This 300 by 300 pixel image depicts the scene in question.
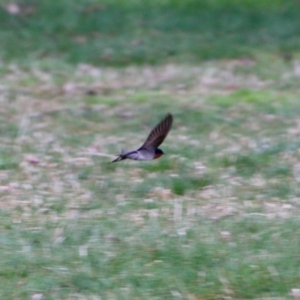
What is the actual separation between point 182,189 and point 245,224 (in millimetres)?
1067

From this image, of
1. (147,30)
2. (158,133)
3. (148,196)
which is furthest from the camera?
(147,30)

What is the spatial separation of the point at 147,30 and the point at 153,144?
9.61 meters

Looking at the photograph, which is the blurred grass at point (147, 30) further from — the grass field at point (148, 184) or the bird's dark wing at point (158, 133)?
the bird's dark wing at point (158, 133)

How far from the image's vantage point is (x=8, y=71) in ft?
42.5

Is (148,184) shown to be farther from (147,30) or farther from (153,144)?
(147,30)

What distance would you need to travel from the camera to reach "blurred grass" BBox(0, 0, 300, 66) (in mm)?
14648

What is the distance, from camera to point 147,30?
16109mm

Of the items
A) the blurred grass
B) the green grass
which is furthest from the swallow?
the blurred grass

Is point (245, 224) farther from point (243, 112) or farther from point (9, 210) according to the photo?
point (243, 112)

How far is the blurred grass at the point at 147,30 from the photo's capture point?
48.1ft

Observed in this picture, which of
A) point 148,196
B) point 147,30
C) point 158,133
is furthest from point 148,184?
point 147,30

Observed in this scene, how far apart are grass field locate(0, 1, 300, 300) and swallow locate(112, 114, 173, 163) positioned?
249 mm

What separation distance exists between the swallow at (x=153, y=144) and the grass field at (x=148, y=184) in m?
0.25

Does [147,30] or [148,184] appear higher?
[147,30]
